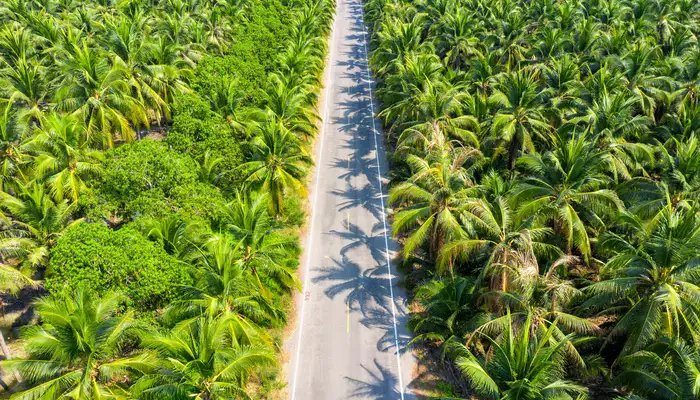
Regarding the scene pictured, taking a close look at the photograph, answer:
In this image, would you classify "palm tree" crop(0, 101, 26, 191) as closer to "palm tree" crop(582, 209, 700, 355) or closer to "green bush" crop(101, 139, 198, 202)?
"green bush" crop(101, 139, 198, 202)

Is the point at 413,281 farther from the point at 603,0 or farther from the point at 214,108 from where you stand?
the point at 603,0

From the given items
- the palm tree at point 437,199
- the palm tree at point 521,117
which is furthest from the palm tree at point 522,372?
the palm tree at point 521,117

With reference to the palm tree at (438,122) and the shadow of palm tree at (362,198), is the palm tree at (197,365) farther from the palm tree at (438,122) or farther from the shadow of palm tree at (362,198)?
the shadow of palm tree at (362,198)

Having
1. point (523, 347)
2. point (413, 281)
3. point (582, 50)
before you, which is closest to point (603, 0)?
point (582, 50)

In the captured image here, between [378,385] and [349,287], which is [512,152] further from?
[378,385]

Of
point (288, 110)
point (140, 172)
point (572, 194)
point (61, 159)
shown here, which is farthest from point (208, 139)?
point (572, 194)
